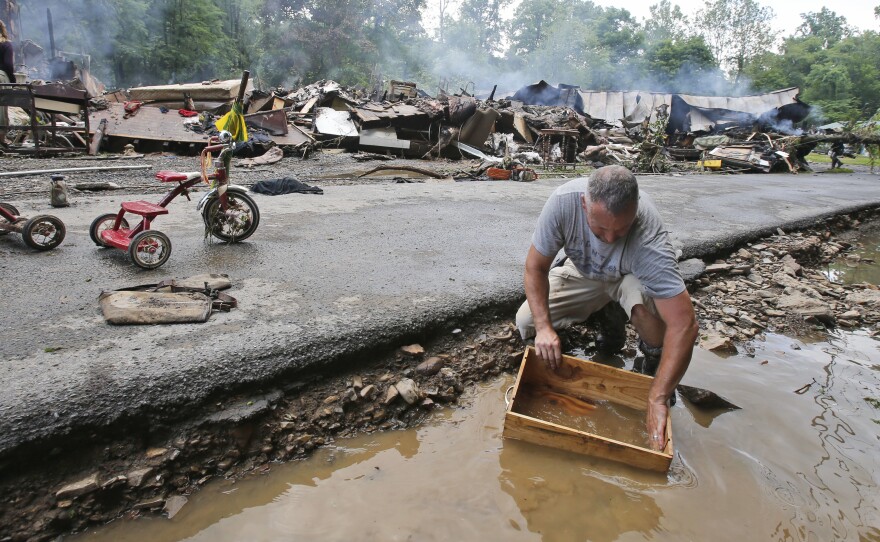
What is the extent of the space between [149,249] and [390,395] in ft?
7.29

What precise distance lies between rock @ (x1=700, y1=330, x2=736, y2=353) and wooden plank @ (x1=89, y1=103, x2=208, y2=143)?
1144 cm

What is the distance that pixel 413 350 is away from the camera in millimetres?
2951

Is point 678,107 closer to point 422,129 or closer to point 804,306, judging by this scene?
point 422,129

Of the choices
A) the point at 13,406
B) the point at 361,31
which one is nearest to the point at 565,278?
the point at 13,406

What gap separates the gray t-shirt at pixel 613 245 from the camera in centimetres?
253

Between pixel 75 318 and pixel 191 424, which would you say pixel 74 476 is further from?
pixel 75 318

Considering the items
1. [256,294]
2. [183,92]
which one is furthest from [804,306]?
[183,92]

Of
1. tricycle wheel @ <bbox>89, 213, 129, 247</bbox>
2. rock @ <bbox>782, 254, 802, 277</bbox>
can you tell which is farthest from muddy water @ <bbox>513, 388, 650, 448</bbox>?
rock @ <bbox>782, 254, 802, 277</bbox>

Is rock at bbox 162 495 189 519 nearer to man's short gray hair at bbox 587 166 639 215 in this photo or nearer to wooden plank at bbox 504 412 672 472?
wooden plank at bbox 504 412 672 472

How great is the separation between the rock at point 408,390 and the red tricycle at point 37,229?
3.16m

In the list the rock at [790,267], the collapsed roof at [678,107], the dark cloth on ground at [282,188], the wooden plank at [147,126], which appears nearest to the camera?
the rock at [790,267]

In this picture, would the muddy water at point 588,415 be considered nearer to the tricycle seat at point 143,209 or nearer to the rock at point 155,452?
the rock at point 155,452

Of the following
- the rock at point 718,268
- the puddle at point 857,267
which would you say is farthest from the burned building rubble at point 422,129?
the rock at point 718,268

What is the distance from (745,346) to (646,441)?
5.86ft
